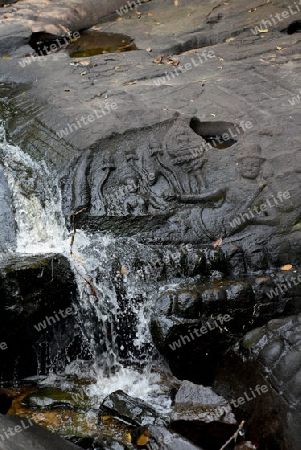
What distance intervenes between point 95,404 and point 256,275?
183 cm

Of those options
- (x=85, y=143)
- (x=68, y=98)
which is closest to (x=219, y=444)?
(x=85, y=143)

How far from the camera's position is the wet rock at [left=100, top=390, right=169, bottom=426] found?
14.5 ft

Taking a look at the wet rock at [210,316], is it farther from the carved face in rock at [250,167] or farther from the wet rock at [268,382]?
the carved face in rock at [250,167]

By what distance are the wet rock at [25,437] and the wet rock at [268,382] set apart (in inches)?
52.8

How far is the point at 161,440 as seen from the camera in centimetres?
390

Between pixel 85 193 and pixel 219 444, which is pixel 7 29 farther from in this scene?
pixel 219 444

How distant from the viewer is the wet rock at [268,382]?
3.81 metres

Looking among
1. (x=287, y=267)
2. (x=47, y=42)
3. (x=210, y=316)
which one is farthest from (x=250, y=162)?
(x=47, y=42)

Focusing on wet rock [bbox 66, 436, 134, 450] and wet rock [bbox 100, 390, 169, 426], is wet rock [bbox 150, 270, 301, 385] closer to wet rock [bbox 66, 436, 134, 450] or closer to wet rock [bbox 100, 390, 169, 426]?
wet rock [bbox 100, 390, 169, 426]

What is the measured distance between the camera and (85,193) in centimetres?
543

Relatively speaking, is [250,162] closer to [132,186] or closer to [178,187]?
[178,187]

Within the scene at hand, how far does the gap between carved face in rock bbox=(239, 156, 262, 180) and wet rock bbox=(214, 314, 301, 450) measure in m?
1.56

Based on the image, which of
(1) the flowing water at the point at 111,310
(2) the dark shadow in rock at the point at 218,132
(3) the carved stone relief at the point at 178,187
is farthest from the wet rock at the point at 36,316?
(2) the dark shadow in rock at the point at 218,132

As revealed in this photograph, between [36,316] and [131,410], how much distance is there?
1.17 meters
